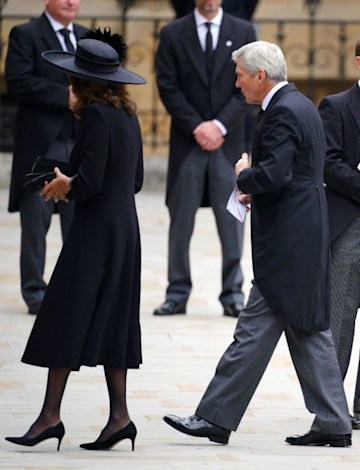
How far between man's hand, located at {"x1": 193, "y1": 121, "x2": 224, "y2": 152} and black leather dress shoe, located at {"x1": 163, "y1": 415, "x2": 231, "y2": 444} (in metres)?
3.18

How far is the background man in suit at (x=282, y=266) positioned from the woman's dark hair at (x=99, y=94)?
1.61 ft

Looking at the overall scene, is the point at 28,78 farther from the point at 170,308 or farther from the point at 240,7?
the point at 240,7

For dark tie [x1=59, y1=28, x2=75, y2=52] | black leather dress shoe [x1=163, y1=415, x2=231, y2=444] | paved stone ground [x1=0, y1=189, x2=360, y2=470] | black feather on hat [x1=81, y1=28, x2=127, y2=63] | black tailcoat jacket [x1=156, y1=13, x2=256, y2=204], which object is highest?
black feather on hat [x1=81, y1=28, x2=127, y2=63]

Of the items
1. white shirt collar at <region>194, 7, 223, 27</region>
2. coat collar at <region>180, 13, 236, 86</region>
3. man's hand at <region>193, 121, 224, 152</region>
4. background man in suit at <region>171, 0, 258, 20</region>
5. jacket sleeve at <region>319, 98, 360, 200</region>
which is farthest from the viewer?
background man in suit at <region>171, 0, 258, 20</region>

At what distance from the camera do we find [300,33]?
17.2 metres

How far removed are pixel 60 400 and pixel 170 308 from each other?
325cm

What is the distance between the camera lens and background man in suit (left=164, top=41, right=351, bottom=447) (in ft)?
20.7

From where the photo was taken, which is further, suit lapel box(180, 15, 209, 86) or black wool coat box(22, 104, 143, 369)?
suit lapel box(180, 15, 209, 86)

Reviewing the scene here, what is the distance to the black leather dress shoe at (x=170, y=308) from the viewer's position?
9.55 m

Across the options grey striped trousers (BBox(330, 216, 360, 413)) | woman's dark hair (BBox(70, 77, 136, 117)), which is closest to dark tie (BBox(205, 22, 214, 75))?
grey striped trousers (BBox(330, 216, 360, 413))

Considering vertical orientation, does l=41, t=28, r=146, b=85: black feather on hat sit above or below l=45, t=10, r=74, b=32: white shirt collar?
above

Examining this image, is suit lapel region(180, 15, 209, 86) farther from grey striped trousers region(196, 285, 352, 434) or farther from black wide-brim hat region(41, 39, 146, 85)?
grey striped trousers region(196, 285, 352, 434)

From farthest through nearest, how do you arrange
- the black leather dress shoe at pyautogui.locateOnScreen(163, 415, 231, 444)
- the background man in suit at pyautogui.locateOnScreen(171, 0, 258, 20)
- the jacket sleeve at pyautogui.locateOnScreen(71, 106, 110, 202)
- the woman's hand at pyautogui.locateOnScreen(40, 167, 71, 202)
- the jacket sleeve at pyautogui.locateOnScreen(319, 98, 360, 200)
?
the background man in suit at pyautogui.locateOnScreen(171, 0, 258, 20), the jacket sleeve at pyautogui.locateOnScreen(319, 98, 360, 200), the black leather dress shoe at pyautogui.locateOnScreen(163, 415, 231, 444), the woman's hand at pyautogui.locateOnScreen(40, 167, 71, 202), the jacket sleeve at pyautogui.locateOnScreen(71, 106, 110, 202)

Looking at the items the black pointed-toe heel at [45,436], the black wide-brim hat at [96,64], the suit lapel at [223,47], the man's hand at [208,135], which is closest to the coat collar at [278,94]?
the black wide-brim hat at [96,64]
